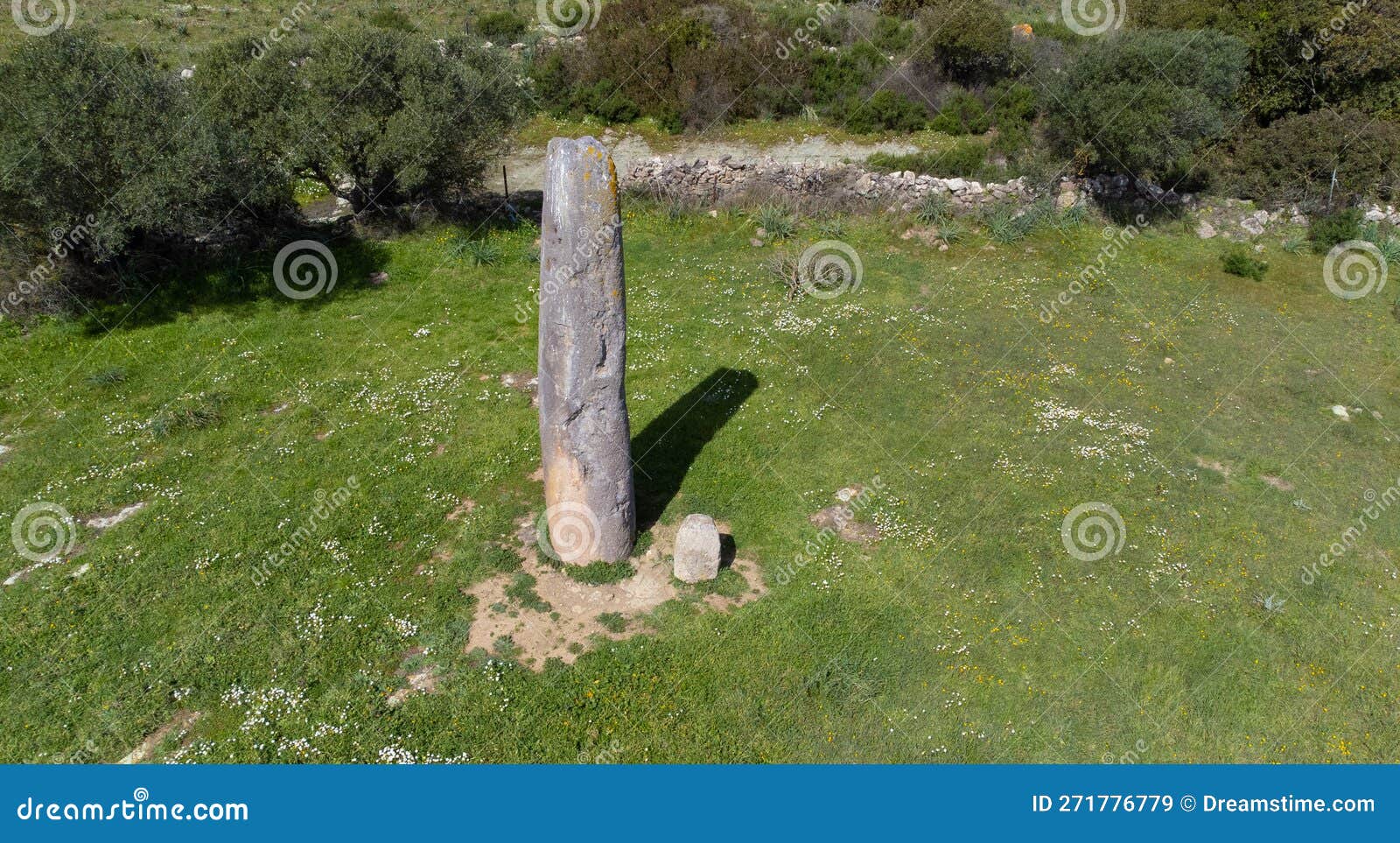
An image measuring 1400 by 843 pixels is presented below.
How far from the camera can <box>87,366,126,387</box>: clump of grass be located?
51.0ft

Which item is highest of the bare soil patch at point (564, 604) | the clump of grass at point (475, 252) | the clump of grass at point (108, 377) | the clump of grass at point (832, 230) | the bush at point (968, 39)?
the bush at point (968, 39)

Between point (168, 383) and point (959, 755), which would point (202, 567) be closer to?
point (168, 383)

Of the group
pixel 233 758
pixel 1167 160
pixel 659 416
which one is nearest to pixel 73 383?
pixel 233 758

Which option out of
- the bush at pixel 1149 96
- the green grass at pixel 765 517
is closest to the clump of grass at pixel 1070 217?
the bush at pixel 1149 96

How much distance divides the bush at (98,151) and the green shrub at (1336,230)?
2723 centimetres

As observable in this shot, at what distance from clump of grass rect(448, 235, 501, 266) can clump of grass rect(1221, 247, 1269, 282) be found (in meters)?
18.8

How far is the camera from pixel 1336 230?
71.6ft

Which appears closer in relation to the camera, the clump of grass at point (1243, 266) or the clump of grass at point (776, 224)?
the clump of grass at point (1243, 266)

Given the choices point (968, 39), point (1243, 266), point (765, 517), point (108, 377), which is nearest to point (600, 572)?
point (765, 517)

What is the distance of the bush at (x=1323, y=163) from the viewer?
2252cm

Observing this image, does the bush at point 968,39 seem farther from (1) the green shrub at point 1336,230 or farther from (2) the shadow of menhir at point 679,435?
(2) the shadow of menhir at point 679,435

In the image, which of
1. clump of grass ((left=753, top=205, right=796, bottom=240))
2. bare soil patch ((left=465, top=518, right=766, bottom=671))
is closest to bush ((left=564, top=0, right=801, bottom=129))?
clump of grass ((left=753, top=205, right=796, bottom=240))

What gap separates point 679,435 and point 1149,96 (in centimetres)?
1675

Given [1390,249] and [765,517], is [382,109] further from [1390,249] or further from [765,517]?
[1390,249]
